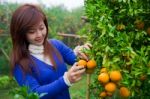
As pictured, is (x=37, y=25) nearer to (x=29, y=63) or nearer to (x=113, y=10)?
(x=29, y=63)

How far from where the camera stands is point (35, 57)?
3.26 meters

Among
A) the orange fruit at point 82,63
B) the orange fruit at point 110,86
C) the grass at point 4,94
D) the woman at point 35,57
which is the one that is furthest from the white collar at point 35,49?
the grass at point 4,94

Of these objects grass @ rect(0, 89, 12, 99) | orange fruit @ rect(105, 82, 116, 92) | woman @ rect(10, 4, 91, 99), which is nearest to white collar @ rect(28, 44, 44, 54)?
woman @ rect(10, 4, 91, 99)

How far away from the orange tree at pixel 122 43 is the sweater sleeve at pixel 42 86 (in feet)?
1.40

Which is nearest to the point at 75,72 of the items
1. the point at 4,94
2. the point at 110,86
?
the point at 110,86

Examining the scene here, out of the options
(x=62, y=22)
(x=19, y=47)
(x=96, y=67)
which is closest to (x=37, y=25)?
(x=19, y=47)

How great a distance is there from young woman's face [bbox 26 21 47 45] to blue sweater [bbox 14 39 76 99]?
0.20m

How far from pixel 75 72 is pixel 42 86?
0.43 metres

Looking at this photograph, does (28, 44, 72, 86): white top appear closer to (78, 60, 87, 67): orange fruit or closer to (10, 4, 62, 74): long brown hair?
(10, 4, 62, 74): long brown hair

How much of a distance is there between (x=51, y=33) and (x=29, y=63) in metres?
5.38

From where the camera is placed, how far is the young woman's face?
120 inches

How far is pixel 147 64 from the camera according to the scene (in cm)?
240

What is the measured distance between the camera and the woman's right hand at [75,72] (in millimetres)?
2678

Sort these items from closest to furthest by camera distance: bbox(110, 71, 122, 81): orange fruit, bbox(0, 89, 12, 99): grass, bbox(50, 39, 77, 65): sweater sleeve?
bbox(110, 71, 122, 81): orange fruit
bbox(50, 39, 77, 65): sweater sleeve
bbox(0, 89, 12, 99): grass
